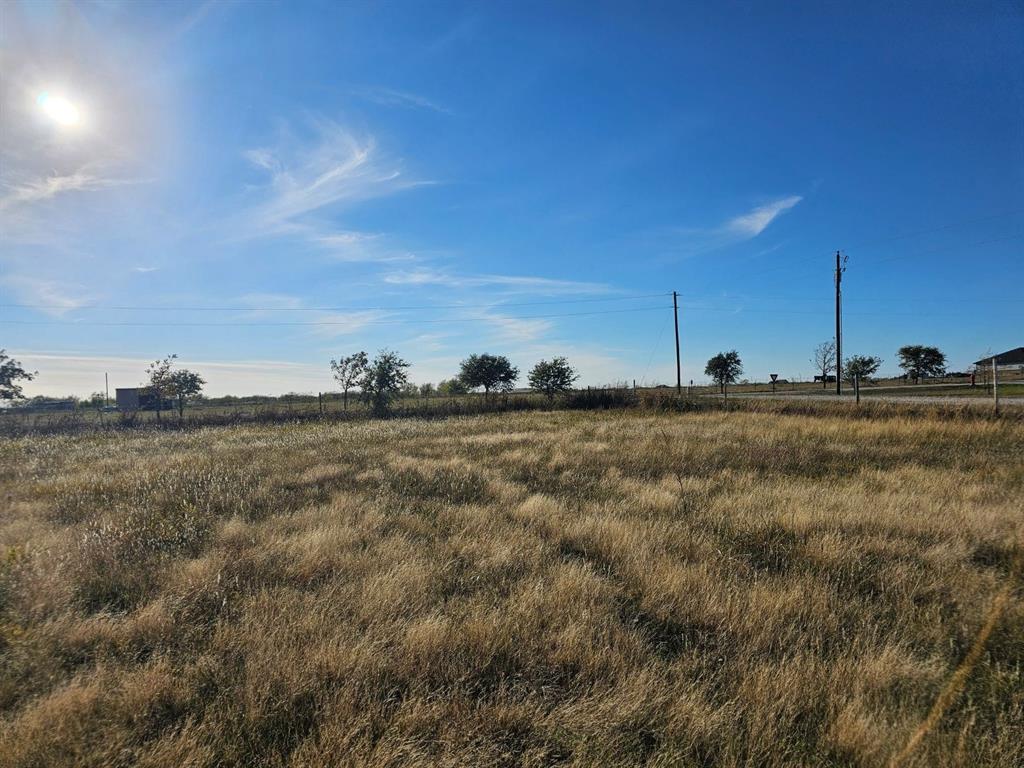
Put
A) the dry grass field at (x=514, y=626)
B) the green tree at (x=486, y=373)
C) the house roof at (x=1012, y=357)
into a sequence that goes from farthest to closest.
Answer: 1. the green tree at (x=486, y=373)
2. the house roof at (x=1012, y=357)
3. the dry grass field at (x=514, y=626)

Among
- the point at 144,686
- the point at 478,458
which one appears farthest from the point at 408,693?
the point at 478,458

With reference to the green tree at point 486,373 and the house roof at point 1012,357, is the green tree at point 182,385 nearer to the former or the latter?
the green tree at point 486,373

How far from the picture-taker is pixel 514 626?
377 centimetres

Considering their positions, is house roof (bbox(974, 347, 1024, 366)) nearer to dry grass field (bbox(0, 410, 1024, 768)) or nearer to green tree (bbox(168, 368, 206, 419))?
dry grass field (bbox(0, 410, 1024, 768))

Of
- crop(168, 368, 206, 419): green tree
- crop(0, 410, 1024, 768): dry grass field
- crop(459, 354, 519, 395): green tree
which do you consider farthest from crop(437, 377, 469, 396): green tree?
crop(0, 410, 1024, 768): dry grass field

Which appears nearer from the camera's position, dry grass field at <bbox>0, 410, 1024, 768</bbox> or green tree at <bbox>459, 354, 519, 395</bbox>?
dry grass field at <bbox>0, 410, 1024, 768</bbox>

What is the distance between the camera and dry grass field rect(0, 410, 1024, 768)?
2.65 metres

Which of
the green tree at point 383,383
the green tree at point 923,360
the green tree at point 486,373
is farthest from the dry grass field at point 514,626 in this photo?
the green tree at point 923,360

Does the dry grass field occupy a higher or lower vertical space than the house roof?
lower

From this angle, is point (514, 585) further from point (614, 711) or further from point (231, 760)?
point (231, 760)

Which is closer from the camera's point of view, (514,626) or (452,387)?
(514,626)

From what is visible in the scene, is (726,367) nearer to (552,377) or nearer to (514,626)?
(552,377)

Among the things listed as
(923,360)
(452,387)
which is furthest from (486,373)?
(923,360)

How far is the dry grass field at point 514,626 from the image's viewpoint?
2.65m
